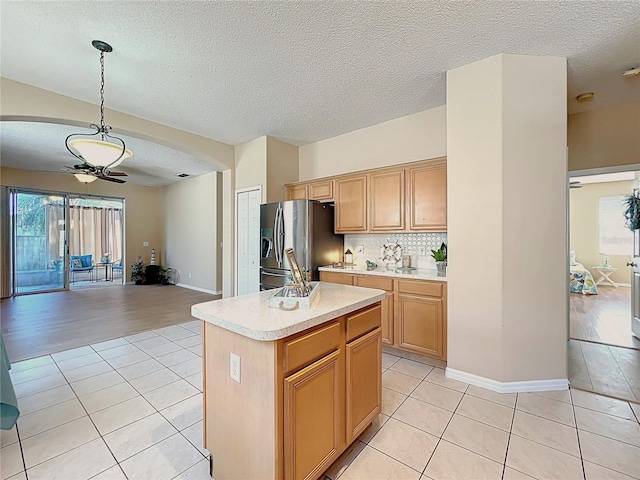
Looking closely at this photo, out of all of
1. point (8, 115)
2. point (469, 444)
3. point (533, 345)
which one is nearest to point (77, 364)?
point (8, 115)

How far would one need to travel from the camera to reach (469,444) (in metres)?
1.72

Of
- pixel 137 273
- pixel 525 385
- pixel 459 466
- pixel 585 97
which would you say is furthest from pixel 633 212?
pixel 137 273

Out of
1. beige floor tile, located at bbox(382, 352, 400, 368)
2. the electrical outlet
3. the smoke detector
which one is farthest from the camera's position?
the smoke detector

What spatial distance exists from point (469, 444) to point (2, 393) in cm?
287

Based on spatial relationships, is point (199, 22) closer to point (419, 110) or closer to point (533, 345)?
point (419, 110)

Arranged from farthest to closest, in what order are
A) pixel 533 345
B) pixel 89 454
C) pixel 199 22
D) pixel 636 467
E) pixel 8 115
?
pixel 8 115 → pixel 533 345 → pixel 199 22 → pixel 89 454 → pixel 636 467

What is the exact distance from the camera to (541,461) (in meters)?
1.59

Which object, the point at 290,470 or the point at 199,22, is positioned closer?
the point at 290,470

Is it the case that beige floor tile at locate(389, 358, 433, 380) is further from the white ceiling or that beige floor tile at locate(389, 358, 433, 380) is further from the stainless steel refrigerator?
the white ceiling

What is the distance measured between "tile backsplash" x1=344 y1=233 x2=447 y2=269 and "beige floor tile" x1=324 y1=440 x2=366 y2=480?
2.28m

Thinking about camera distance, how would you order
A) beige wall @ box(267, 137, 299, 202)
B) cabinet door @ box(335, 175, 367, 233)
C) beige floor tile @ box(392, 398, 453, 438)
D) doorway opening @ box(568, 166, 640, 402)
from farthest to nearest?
beige wall @ box(267, 137, 299, 202), cabinet door @ box(335, 175, 367, 233), doorway opening @ box(568, 166, 640, 402), beige floor tile @ box(392, 398, 453, 438)

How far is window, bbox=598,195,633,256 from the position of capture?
6.66m

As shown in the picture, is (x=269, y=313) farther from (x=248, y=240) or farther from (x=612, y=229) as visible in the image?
(x=612, y=229)

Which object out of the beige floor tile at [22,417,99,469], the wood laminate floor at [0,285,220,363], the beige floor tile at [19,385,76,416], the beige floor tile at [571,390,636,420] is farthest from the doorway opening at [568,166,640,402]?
the wood laminate floor at [0,285,220,363]
